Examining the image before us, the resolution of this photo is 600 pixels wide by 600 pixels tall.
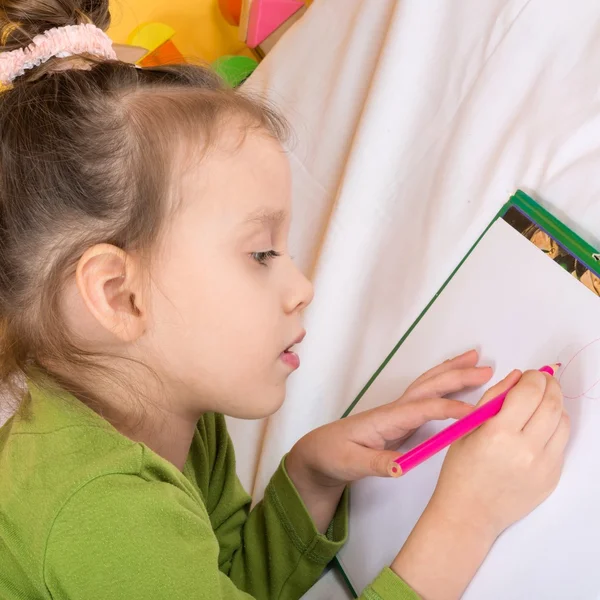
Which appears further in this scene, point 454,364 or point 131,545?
point 454,364

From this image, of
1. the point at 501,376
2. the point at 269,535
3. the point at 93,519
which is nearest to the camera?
the point at 93,519

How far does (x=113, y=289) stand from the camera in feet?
1.94

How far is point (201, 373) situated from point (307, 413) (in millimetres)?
236

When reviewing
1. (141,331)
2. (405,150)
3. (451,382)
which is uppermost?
(405,150)

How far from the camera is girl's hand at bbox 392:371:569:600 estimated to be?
1.85ft

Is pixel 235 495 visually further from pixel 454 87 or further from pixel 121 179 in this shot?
pixel 454 87

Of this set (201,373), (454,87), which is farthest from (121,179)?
(454,87)

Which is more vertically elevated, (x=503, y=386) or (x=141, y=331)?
(x=503, y=386)

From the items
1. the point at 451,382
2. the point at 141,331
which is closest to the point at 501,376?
the point at 451,382

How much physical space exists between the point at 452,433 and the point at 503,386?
0.06 metres

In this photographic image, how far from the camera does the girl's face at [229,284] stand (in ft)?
1.92

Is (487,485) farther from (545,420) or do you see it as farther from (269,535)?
(269,535)

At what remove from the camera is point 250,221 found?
589 millimetres

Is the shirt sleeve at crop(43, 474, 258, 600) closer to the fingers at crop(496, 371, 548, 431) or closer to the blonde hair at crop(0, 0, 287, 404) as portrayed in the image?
the blonde hair at crop(0, 0, 287, 404)
